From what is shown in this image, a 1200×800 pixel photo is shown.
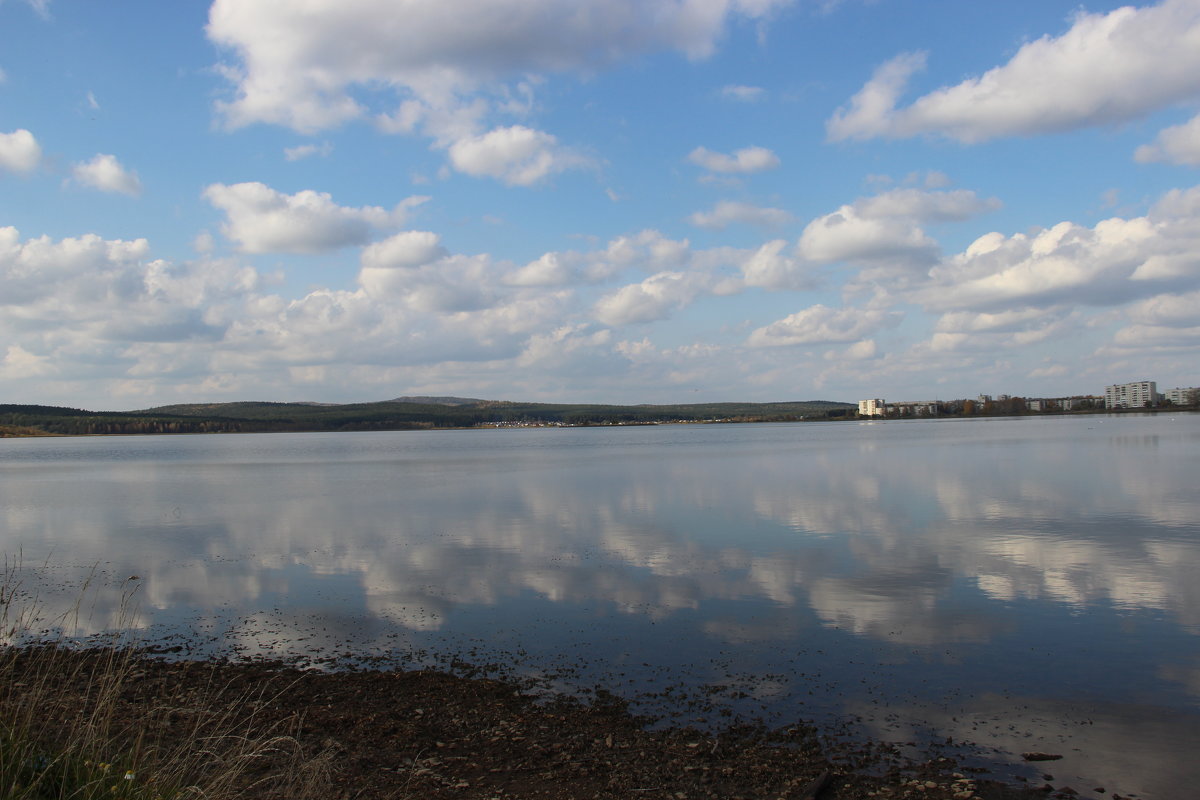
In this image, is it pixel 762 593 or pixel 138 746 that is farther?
pixel 762 593

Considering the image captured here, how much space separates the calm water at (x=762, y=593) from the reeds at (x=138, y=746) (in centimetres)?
226

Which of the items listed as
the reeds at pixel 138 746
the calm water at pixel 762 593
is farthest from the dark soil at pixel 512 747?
the calm water at pixel 762 593

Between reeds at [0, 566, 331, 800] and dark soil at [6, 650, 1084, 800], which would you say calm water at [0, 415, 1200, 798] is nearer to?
dark soil at [6, 650, 1084, 800]

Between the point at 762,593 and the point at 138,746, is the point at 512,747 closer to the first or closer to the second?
the point at 138,746

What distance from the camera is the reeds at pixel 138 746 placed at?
4535mm

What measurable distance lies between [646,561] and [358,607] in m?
6.16

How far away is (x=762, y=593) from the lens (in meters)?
13.7

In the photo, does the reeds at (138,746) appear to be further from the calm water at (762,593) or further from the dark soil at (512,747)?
the calm water at (762,593)

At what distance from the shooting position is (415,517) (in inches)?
1005

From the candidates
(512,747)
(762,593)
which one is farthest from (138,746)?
Result: (762,593)

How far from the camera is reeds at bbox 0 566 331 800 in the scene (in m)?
4.54

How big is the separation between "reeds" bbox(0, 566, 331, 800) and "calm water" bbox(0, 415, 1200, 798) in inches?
89.0

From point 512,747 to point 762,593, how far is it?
23.7ft

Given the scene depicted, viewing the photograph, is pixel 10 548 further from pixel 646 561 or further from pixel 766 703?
pixel 766 703
